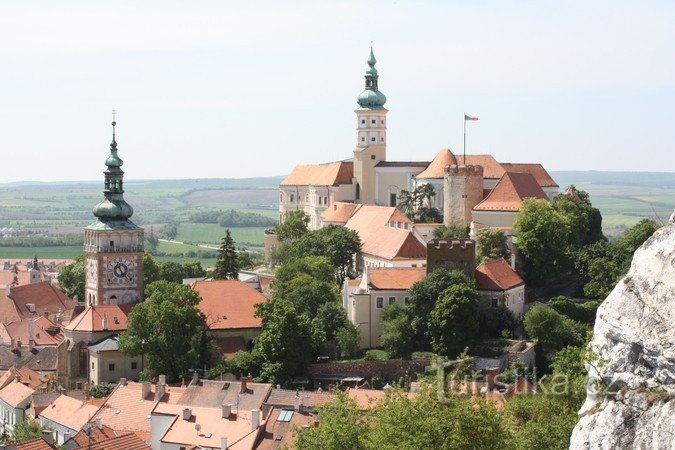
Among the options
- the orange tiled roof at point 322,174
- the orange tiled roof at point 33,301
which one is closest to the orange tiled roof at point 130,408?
the orange tiled roof at point 33,301

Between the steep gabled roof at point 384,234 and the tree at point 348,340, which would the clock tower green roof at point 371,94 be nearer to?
the steep gabled roof at point 384,234

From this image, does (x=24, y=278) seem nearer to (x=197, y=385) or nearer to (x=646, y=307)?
(x=197, y=385)

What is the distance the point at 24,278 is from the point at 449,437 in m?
99.0

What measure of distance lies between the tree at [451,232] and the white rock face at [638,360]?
54.1 metres

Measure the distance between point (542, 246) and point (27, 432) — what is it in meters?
30.7

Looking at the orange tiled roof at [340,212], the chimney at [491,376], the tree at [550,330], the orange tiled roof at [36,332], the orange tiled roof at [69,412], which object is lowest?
the orange tiled roof at [69,412]

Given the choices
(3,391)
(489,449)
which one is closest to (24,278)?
(3,391)

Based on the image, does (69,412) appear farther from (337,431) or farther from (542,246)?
(542,246)

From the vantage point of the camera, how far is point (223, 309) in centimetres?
6681

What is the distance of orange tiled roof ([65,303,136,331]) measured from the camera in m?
66.9

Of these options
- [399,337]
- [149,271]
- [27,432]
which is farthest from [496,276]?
[149,271]

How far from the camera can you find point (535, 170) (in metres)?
85.6

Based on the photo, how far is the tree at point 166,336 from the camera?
6084cm

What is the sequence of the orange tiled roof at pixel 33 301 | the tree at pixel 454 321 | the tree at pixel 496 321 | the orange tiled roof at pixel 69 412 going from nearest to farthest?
the orange tiled roof at pixel 69 412 < the tree at pixel 454 321 < the tree at pixel 496 321 < the orange tiled roof at pixel 33 301
